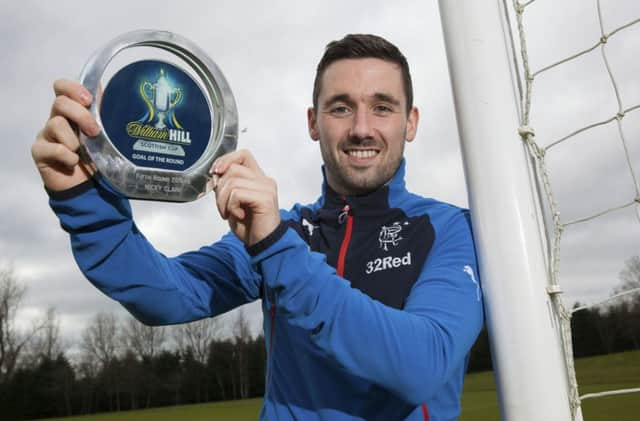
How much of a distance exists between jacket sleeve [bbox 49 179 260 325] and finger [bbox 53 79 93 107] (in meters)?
0.17

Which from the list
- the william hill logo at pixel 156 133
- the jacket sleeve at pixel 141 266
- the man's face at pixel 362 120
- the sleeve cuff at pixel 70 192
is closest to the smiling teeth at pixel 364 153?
the man's face at pixel 362 120

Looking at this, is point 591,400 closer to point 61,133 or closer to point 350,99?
point 350,99

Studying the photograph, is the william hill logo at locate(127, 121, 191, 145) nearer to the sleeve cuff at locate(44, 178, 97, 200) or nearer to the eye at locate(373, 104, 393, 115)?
the sleeve cuff at locate(44, 178, 97, 200)

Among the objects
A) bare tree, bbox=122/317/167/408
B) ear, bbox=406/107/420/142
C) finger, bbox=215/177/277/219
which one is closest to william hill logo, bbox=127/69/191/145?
finger, bbox=215/177/277/219

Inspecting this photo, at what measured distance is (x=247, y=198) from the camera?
1.03m

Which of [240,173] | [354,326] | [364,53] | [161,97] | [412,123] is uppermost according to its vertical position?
[364,53]

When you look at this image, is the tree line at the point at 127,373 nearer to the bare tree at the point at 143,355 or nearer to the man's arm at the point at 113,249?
the bare tree at the point at 143,355

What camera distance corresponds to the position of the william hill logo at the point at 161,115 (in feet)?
3.84

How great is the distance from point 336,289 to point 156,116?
21.1 inches

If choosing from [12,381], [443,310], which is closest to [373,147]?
[443,310]

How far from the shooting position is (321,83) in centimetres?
173

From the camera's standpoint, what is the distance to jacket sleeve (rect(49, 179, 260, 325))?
121cm

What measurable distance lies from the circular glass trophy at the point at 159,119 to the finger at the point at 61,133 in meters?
0.02

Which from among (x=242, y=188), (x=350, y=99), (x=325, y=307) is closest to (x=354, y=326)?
(x=325, y=307)
